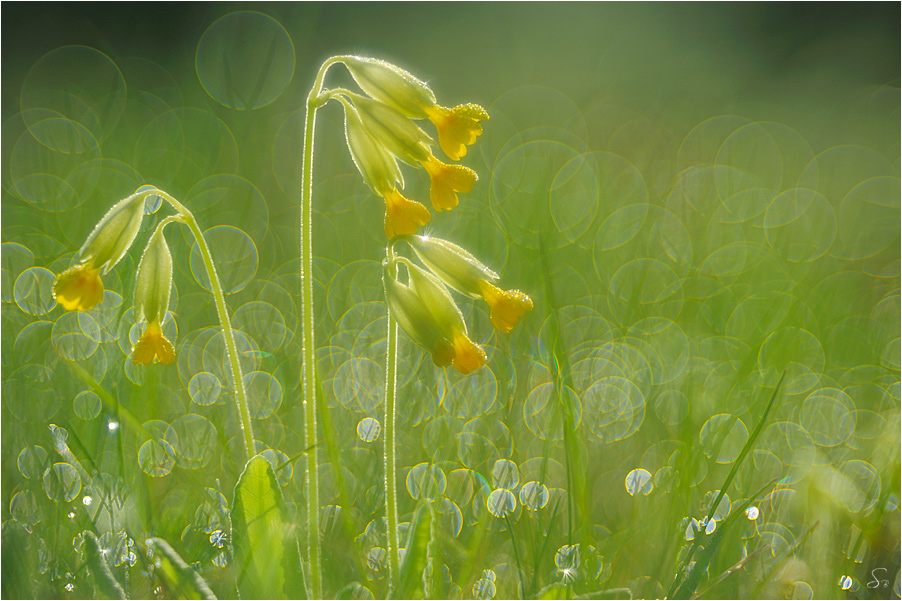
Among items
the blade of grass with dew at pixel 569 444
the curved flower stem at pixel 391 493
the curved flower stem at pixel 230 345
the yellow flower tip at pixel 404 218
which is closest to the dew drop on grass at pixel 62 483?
the curved flower stem at pixel 230 345

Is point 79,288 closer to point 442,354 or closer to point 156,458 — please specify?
point 156,458

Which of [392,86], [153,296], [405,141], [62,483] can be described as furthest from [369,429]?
[392,86]

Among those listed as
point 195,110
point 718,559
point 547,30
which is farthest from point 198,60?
point 718,559

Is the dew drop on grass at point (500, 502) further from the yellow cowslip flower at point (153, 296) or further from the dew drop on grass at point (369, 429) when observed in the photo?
the yellow cowslip flower at point (153, 296)

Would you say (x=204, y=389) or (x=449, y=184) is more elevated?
(x=449, y=184)

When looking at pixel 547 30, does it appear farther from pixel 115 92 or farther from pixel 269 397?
pixel 269 397

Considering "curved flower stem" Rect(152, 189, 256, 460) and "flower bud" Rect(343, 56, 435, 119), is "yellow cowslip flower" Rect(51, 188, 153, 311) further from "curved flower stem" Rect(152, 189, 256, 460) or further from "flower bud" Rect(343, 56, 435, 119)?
"flower bud" Rect(343, 56, 435, 119)
